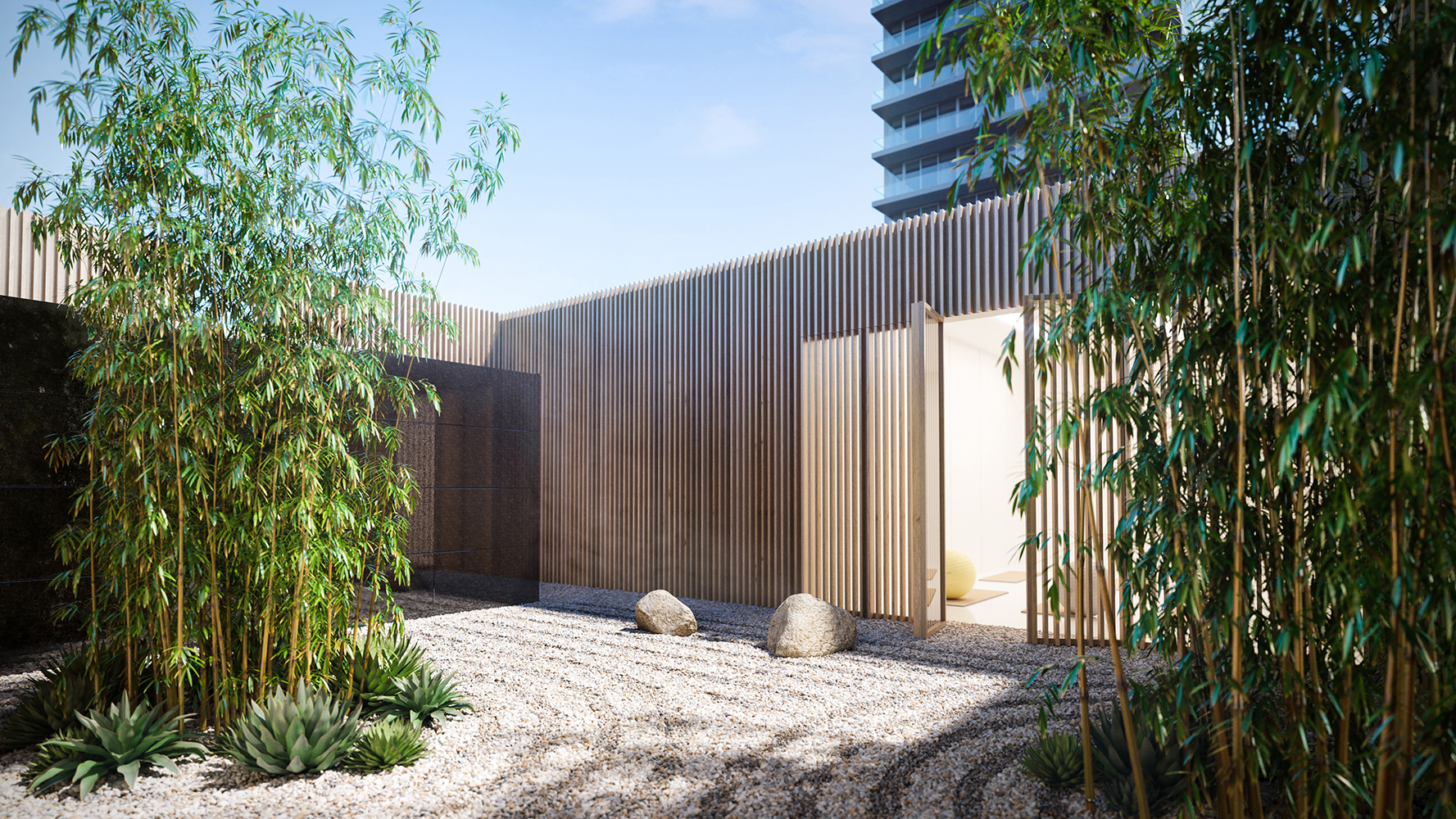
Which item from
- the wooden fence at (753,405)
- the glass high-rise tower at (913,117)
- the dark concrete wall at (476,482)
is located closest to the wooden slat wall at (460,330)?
the wooden fence at (753,405)

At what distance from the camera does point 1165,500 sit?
2.01 meters

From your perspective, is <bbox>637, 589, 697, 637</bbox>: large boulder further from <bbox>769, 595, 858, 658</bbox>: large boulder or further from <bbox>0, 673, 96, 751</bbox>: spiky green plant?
<bbox>0, 673, 96, 751</bbox>: spiky green plant

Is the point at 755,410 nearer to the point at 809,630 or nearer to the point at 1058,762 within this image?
the point at 809,630

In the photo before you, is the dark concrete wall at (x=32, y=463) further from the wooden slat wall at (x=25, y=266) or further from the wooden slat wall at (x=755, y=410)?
the wooden slat wall at (x=755, y=410)

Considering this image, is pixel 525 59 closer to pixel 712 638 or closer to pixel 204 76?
pixel 204 76

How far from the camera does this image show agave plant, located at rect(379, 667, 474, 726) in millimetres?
3389

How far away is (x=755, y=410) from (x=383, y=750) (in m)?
4.48

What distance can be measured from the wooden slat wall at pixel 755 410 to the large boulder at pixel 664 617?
1.23m

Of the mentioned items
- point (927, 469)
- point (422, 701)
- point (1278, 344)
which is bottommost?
point (422, 701)

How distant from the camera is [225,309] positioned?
307 cm

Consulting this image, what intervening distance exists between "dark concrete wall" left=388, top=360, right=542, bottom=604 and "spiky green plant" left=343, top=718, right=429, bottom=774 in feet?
10.4

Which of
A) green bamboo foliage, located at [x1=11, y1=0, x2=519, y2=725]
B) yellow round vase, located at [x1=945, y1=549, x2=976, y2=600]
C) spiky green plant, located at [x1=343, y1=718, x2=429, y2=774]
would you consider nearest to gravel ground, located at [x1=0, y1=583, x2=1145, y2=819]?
spiky green plant, located at [x1=343, y1=718, x2=429, y2=774]

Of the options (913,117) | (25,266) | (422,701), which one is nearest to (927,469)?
(422,701)

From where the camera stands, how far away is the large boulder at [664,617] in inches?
218
